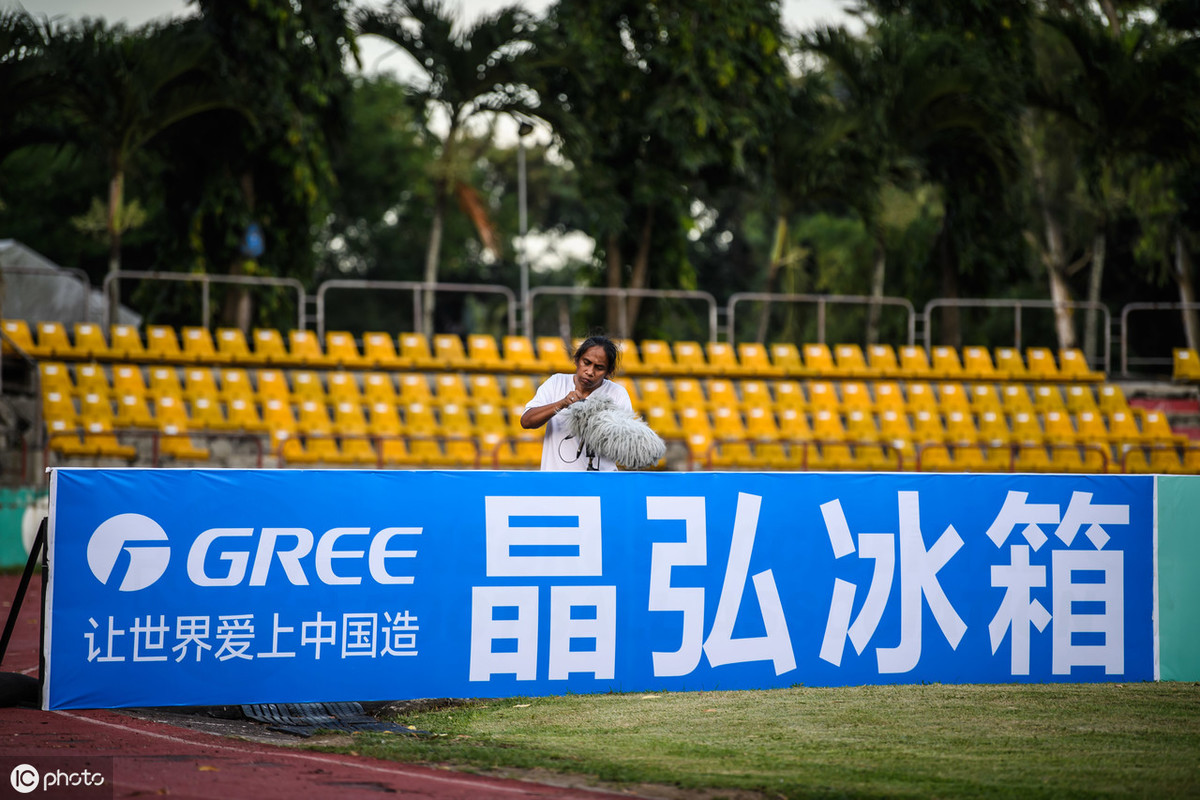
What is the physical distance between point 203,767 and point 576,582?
2.30m

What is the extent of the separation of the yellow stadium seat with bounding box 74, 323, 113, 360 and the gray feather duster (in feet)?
43.7

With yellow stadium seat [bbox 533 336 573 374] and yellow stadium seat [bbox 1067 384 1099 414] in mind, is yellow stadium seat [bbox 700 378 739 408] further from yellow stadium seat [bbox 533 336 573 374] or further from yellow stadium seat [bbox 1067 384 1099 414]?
yellow stadium seat [bbox 1067 384 1099 414]

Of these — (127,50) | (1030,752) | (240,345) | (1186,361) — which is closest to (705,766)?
(1030,752)

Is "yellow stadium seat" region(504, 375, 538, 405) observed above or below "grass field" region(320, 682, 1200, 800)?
above

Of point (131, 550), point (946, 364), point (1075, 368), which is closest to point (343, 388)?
point (946, 364)

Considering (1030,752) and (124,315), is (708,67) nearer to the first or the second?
(124,315)

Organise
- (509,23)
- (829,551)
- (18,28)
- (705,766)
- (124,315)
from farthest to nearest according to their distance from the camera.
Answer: (124,315) < (509,23) < (18,28) < (829,551) < (705,766)

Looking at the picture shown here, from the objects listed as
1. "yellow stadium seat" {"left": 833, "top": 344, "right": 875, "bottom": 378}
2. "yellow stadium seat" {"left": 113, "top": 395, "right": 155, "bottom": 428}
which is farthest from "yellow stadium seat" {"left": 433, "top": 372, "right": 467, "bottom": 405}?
"yellow stadium seat" {"left": 833, "top": 344, "right": 875, "bottom": 378}

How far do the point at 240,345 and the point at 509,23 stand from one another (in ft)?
24.9

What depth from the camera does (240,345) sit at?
18.6m

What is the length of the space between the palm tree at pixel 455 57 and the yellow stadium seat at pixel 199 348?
3.88 metres

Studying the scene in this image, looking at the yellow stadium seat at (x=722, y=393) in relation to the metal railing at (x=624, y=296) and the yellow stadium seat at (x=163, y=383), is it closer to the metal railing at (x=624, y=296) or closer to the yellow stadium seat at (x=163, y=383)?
the metal railing at (x=624, y=296)

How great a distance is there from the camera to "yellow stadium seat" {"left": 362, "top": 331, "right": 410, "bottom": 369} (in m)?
18.9

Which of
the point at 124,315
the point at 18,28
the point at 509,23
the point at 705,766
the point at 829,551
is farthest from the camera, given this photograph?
the point at 124,315
